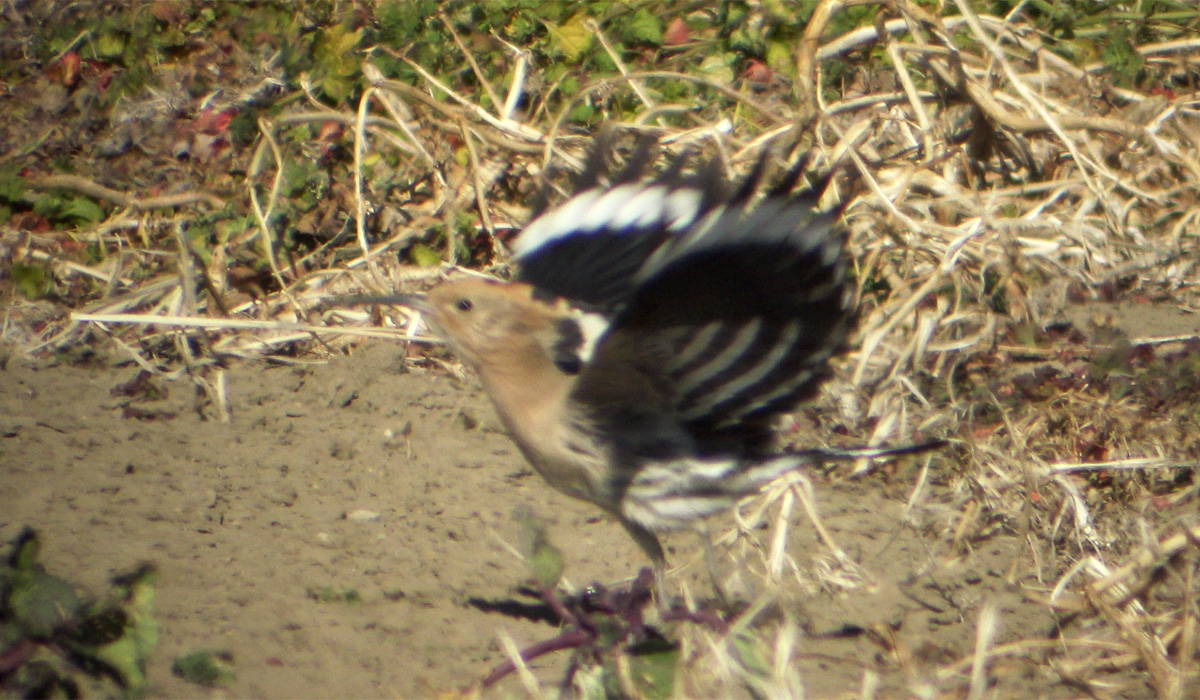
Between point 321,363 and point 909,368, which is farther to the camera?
point 321,363

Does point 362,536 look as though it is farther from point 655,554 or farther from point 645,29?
point 645,29

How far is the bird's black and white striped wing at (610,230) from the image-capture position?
2.81 m

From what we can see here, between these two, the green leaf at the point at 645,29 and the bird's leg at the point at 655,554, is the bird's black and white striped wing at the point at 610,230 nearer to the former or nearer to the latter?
the bird's leg at the point at 655,554

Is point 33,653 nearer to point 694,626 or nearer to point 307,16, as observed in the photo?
point 694,626

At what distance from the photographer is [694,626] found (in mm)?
2645

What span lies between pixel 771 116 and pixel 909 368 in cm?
106

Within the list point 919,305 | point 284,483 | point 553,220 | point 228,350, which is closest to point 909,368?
point 919,305

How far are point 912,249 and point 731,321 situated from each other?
4.96ft

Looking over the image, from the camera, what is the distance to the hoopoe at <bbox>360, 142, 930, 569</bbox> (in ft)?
8.43

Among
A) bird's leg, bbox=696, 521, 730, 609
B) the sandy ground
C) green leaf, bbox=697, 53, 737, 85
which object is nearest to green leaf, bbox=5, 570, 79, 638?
the sandy ground

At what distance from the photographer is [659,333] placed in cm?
264

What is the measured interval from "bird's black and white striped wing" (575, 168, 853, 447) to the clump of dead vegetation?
443 millimetres

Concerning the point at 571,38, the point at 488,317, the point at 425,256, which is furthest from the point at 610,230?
the point at 571,38

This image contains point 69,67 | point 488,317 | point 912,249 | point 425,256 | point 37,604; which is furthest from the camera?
point 69,67
